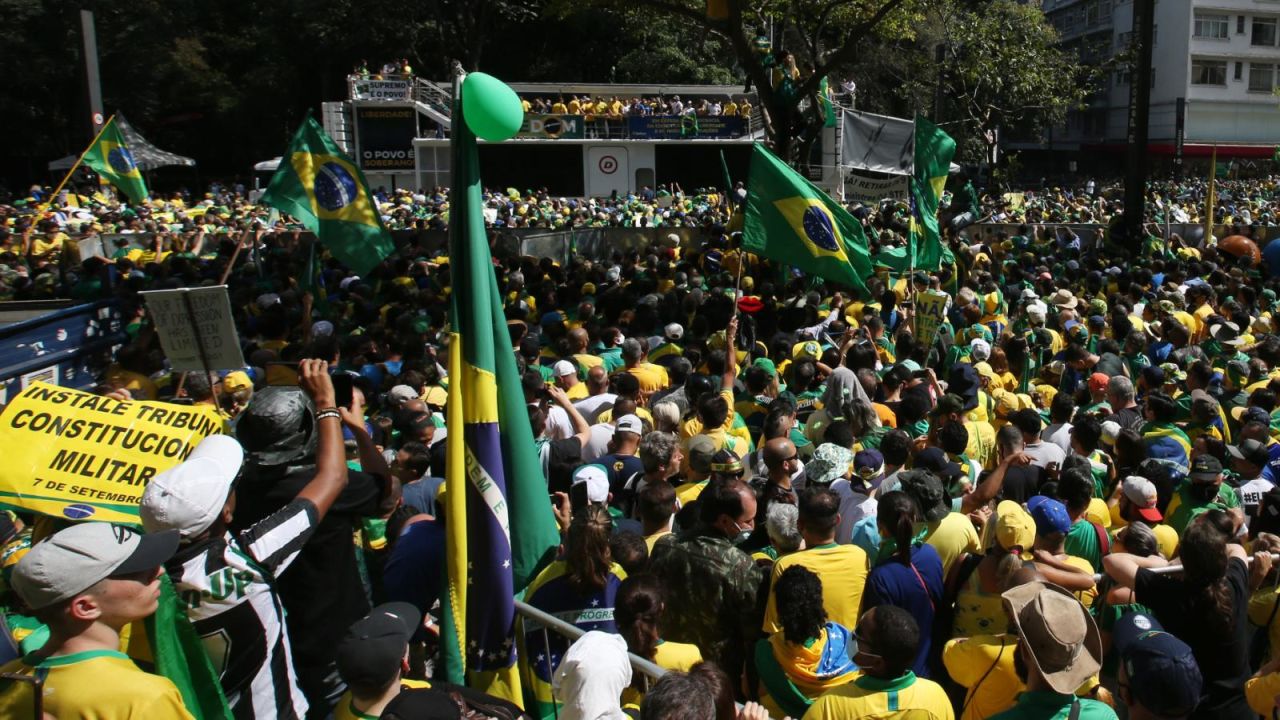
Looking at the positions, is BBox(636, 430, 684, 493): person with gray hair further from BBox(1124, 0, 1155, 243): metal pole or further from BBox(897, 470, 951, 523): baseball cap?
BBox(1124, 0, 1155, 243): metal pole

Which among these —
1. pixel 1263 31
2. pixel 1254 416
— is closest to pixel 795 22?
pixel 1254 416

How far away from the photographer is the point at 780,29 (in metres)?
36.8

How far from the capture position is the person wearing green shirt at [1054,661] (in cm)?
298

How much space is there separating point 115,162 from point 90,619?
14.8 meters

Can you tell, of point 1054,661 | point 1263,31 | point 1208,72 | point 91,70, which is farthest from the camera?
point 1263,31

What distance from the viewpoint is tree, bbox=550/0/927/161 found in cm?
1689

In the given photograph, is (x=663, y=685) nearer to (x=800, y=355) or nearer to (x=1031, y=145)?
(x=800, y=355)

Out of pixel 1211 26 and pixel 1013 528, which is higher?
pixel 1211 26

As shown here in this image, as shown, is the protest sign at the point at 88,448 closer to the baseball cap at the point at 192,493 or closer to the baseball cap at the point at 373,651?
the baseball cap at the point at 192,493

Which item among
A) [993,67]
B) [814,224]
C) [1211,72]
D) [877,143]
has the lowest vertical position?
[814,224]

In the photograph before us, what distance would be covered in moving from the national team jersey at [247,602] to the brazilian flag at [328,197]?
583cm

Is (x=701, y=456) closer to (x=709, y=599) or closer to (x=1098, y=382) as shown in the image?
(x=709, y=599)

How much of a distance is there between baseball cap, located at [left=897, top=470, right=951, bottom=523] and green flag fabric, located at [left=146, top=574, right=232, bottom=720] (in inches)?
111

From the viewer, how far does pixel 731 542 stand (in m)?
4.20
